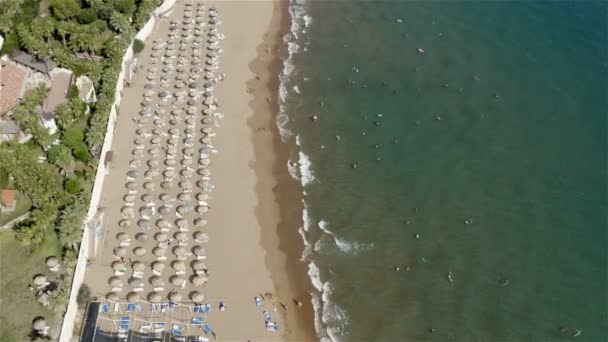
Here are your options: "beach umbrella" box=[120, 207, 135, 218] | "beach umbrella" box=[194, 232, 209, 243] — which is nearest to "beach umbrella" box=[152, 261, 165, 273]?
"beach umbrella" box=[194, 232, 209, 243]

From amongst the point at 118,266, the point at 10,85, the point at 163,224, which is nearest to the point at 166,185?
the point at 163,224

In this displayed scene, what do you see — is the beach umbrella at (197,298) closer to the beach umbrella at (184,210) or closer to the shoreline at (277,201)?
the shoreline at (277,201)

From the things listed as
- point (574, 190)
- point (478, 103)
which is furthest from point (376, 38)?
point (574, 190)

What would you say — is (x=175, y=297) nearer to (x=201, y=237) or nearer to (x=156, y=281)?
(x=156, y=281)

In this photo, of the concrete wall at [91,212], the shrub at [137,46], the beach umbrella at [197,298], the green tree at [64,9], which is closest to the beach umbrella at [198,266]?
the beach umbrella at [197,298]

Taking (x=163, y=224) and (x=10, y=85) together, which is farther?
(x=10, y=85)

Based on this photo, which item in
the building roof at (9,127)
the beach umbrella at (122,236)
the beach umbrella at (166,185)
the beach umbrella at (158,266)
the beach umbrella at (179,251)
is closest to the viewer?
the beach umbrella at (158,266)
